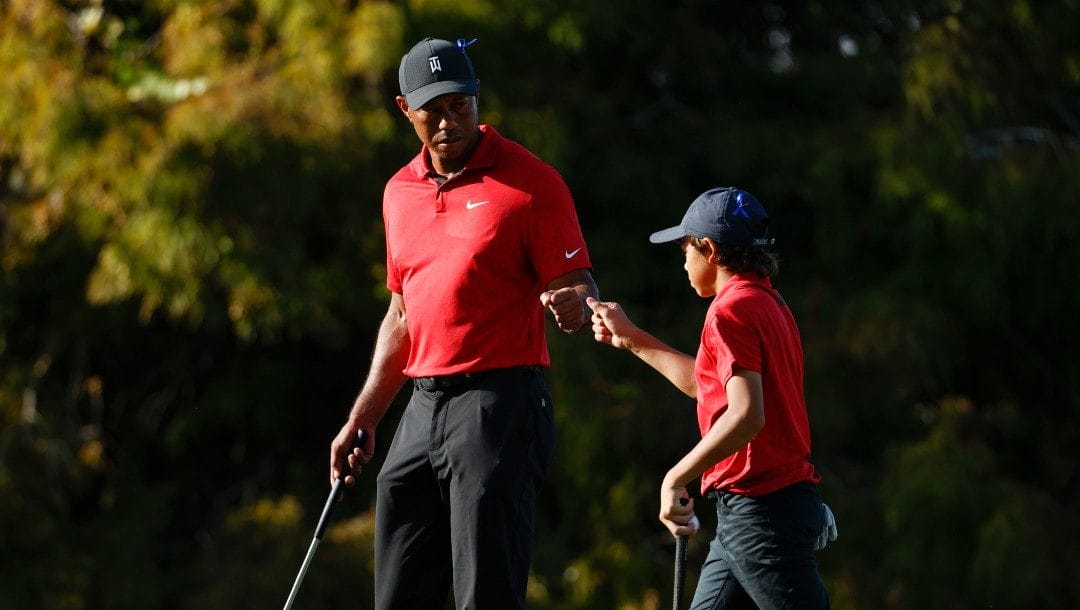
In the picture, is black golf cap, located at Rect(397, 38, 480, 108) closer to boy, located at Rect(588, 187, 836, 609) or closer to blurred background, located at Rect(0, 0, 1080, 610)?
boy, located at Rect(588, 187, 836, 609)

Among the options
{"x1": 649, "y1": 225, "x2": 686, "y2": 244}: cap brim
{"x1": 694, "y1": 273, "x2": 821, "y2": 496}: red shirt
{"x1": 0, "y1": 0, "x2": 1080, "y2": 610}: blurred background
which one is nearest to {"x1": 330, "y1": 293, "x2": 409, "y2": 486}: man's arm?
{"x1": 649, "y1": 225, "x2": 686, "y2": 244}: cap brim

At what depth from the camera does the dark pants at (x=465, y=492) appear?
318cm

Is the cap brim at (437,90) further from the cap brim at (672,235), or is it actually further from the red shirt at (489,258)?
the cap brim at (672,235)

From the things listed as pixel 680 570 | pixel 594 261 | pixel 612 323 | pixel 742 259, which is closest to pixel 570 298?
pixel 612 323

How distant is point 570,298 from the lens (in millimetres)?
3145

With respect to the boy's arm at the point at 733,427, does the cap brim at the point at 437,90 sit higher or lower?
higher

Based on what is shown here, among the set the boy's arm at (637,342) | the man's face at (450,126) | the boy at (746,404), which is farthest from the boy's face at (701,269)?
the man's face at (450,126)

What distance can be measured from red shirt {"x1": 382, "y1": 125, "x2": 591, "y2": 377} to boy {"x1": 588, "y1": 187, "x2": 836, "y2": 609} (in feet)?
0.51

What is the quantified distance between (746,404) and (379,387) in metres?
1.00

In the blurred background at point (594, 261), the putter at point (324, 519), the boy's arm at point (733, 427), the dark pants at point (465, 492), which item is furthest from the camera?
the blurred background at point (594, 261)

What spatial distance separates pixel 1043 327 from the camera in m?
8.12

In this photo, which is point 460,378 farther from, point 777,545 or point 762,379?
point 777,545

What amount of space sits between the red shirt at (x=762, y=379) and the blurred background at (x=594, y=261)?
409cm

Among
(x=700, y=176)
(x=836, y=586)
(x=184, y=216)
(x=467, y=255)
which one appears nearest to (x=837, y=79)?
(x=700, y=176)
